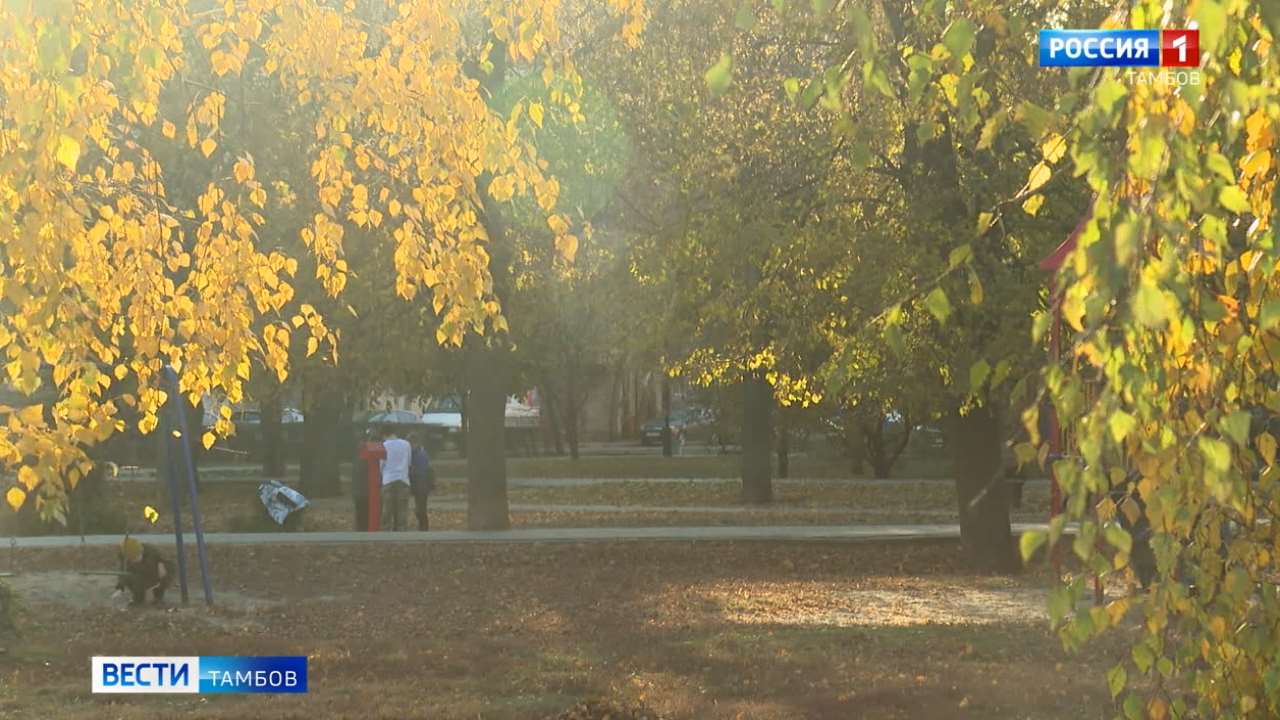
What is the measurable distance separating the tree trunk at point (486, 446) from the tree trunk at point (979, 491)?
23.9 ft

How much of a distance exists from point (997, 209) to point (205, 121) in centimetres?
472

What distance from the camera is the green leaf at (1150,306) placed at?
2.80m

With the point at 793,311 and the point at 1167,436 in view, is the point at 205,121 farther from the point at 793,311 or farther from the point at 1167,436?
the point at 793,311

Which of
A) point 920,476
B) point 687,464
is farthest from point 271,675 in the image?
point 687,464

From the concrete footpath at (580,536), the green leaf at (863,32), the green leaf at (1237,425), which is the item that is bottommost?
the concrete footpath at (580,536)

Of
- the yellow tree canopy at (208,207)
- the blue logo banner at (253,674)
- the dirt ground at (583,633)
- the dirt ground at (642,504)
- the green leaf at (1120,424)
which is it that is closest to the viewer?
the green leaf at (1120,424)

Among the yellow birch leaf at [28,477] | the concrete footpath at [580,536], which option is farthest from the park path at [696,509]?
the yellow birch leaf at [28,477]

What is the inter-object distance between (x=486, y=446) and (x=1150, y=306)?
2139 cm

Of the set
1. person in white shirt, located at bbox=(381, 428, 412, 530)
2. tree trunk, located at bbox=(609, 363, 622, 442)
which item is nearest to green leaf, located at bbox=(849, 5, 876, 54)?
person in white shirt, located at bbox=(381, 428, 412, 530)

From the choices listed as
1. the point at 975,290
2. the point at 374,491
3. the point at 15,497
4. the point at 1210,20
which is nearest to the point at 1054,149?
the point at 975,290

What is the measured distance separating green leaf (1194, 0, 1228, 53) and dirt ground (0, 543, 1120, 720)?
23.4 feet

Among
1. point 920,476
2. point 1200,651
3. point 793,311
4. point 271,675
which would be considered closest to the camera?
point 1200,651

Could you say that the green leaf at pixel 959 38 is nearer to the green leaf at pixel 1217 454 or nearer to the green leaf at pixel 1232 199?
the green leaf at pixel 1232 199

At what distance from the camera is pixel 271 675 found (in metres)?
11.7
